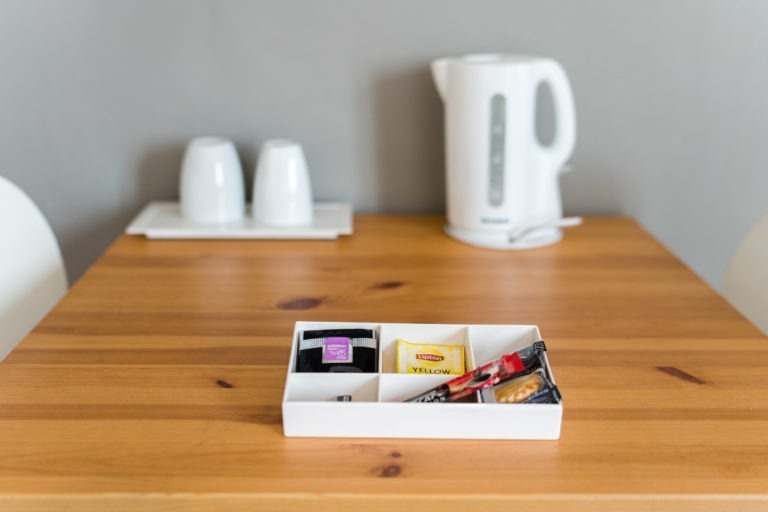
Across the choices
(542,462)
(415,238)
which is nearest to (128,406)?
(542,462)

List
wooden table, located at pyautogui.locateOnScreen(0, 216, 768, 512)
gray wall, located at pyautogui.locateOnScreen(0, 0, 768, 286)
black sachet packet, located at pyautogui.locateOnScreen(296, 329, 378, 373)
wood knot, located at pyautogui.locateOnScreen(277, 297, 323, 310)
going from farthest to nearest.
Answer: gray wall, located at pyautogui.locateOnScreen(0, 0, 768, 286)
wood knot, located at pyautogui.locateOnScreen(277, 297, 323, 310)
black sachet packet, located at pyautogui.locateOnScreen(296, 329, 378, 373)
wooden table, located at pyautogui.locateOnScreen(0, 216, 768, 512)

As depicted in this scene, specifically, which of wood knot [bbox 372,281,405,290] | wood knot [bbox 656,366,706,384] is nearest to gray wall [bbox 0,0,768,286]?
wood knot [bbox 372,281,405,290]

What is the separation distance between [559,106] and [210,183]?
58 centimetres

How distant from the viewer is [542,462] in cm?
63

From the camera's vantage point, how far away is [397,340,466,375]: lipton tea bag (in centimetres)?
75

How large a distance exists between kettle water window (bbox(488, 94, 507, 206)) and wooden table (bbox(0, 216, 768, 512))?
4.0 inches

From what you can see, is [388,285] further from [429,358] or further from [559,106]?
[559,106]

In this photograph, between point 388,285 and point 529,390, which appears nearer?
point 529,390

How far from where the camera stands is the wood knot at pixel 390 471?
62 centimetres

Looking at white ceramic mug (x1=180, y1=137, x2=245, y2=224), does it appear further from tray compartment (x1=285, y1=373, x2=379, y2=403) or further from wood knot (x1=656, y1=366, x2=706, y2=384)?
wood knot (x1=656, y1=366, x2=706, y2=384)

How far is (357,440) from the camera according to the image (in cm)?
66

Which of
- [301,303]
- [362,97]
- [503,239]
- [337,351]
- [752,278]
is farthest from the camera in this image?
[362,97]

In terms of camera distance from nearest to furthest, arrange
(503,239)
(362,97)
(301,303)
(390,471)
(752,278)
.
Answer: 1. (390,471)
2. (301,303)
3. (752,278)
4. (503,239)
5. (362,97)

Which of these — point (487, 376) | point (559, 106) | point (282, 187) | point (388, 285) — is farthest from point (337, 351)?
point (559, 106)
